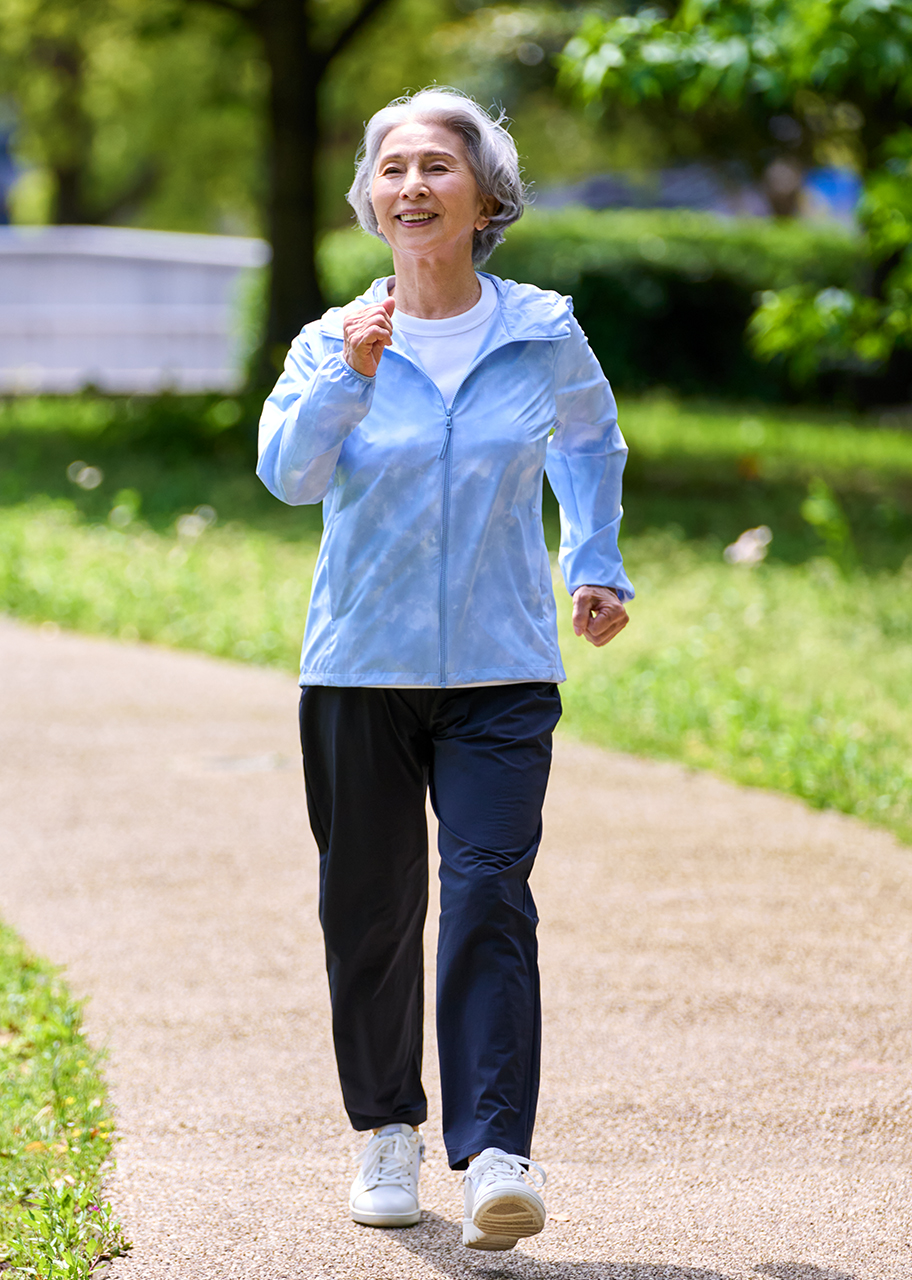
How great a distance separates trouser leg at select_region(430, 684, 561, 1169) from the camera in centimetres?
291

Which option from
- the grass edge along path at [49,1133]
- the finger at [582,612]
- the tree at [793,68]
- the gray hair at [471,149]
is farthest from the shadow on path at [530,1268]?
the tree at [793,68]

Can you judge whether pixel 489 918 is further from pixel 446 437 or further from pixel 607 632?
pixel 446 437

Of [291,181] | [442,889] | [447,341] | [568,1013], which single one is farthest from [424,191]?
[291,181]

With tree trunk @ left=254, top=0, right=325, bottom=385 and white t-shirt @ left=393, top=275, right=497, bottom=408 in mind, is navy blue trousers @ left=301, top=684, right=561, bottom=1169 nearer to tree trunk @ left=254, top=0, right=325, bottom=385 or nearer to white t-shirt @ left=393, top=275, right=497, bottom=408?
white t-shirt @ left=393, top=275, right=497, bottom=408

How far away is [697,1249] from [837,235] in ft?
81.7

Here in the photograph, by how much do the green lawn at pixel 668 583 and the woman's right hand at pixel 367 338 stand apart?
3.58 meters

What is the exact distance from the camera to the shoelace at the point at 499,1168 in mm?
2805

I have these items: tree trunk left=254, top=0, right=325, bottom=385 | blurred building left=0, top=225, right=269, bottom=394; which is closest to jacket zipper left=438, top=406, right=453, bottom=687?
tree trunk left=254, top=0, right=325, bottom=385

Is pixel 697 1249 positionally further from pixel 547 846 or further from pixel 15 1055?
pixel 547 846

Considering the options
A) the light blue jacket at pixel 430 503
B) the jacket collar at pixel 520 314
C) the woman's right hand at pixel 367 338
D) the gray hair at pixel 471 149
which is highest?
the gray hair at pixel 471 149

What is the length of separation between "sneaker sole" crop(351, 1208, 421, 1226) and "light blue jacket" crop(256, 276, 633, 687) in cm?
96

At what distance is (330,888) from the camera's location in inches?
122

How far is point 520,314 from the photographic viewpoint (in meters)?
3.06

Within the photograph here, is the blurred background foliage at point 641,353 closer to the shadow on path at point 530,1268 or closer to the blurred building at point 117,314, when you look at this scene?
the shadow on path at point 530,1268
